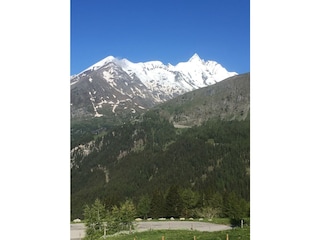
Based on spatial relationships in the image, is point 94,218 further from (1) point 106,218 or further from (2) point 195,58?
(2) point 195,58

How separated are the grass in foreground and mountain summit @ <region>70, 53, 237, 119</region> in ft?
3.57

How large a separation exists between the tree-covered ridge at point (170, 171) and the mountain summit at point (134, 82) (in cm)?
32

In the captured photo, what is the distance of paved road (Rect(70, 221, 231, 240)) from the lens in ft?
9.61

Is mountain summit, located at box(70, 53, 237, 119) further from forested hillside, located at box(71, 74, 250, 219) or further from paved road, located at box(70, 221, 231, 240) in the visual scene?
paved road, located at box(70, 221, 231, 240)

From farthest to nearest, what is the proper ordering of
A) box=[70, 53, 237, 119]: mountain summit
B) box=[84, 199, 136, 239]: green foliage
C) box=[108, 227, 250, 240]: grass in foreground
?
Result: 1. box=[70, 53, 237, 119]: mountain summit
2. box=[84, 199, 136, 239]: green foliage
3. box=[108, 227, 250, 240]: grass in foreground

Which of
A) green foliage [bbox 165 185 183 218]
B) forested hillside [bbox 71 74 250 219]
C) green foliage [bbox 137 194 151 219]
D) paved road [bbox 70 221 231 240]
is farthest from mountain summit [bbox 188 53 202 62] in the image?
paved road [bbox 70 221 231 240]

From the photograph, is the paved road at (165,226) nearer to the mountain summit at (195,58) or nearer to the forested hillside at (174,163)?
the forested hillside at (174,163)

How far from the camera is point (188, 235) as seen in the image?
2959mm
